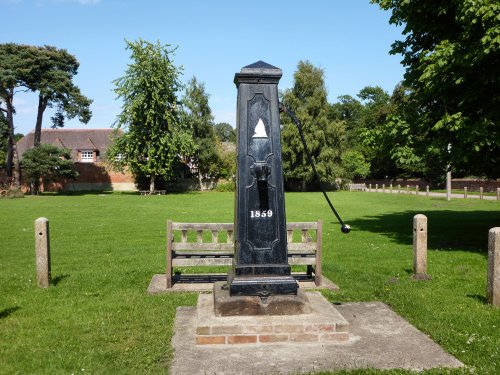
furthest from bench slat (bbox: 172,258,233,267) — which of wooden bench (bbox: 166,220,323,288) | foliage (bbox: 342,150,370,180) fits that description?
foliage (bbox: 342,150,370,180)

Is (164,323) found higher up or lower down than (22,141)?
lower down

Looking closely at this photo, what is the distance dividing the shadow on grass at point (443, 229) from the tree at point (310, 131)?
105ft

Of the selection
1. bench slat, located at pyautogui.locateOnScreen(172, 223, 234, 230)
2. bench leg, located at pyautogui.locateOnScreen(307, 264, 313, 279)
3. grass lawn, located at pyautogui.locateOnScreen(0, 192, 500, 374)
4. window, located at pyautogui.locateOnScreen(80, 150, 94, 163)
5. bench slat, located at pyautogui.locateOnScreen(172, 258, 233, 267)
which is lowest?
grass lawn, located at pyautogui.locateOnScreen(0, 192, 500, 374)

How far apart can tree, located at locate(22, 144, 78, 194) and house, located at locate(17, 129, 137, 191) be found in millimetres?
6848

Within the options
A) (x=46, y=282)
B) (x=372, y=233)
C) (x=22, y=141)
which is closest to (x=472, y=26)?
(x=372, y=233)

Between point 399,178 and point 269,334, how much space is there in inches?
2733

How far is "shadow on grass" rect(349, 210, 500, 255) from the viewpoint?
13.6 m

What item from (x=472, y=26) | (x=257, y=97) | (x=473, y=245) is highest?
(x=472, y=26)

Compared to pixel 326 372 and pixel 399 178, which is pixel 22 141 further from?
pixel 326 372

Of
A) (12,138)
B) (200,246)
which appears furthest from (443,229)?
(12,138)

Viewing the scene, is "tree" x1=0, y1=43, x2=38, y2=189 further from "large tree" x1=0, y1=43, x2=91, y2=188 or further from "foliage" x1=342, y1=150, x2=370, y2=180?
"foliage" x1=342, y1=150, x2=370, y2=180

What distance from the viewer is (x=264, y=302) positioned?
5695mm

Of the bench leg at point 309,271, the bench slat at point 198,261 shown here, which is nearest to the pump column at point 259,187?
the bench slat at point 198,261

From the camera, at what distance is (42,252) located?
327 inches
